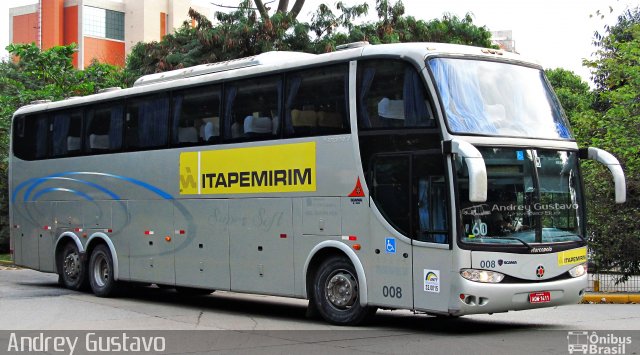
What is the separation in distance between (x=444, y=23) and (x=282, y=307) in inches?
661

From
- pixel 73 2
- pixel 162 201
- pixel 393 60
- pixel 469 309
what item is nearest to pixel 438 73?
pixel 393 60

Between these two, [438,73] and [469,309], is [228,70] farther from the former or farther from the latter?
[469,309]

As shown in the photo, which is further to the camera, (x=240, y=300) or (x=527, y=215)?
(x=240, y=300)

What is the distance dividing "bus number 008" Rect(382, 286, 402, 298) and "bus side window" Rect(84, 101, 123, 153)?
25.0ft

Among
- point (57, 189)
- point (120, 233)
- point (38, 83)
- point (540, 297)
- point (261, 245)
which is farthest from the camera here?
point (38, 83)

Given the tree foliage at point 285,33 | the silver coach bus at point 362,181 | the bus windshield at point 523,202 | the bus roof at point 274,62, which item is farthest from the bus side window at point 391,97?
the tree foliage at point 285,33

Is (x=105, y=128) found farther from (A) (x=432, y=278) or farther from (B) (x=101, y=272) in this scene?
(A) (x=432, y=278)

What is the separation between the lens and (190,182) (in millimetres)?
16656

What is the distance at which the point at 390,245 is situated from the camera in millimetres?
13016

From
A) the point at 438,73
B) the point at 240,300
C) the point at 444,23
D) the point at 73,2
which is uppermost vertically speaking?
the point at 73,2

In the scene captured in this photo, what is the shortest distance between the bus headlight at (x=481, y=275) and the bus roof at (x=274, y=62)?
2.93 metres

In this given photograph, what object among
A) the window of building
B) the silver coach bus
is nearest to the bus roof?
the silver coach bus

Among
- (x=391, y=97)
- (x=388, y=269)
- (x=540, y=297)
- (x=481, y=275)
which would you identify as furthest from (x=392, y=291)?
(x=391, y=97)

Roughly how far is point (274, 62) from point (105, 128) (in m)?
5.35
